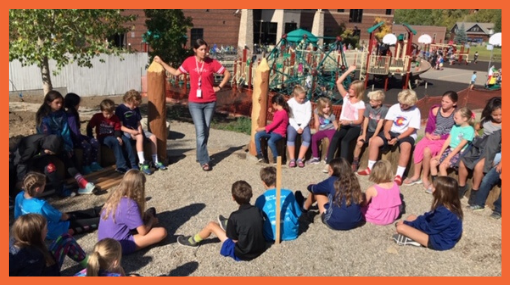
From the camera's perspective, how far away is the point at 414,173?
684 centimetres

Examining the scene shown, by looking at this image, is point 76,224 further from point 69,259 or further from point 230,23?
point 230,23

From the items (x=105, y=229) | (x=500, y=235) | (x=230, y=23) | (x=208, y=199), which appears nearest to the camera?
(x=105, y=229)

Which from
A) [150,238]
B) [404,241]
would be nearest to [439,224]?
[404,241]

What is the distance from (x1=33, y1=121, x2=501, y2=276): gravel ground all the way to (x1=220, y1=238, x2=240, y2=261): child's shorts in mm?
75

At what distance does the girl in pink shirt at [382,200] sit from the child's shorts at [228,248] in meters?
1.82

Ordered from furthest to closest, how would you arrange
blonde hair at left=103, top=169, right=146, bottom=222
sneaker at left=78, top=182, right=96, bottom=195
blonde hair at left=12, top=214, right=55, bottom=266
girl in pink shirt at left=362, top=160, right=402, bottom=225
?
sneaker at left=78, top=182, right=96, bottom=195 < girl in pink shirt at left=362, top=160, right=402, bottom=225 < blonde hair at left=103, top=169, right=146, bottom=222 < blonde hair at left=12, top=214, right=55, bottom=266

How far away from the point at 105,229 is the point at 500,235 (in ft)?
15.0

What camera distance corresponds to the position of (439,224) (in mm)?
4680

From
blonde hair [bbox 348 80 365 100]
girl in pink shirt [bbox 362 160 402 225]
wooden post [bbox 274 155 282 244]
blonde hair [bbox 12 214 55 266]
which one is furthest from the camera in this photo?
blonde hair [bbox 348 80 365 100]

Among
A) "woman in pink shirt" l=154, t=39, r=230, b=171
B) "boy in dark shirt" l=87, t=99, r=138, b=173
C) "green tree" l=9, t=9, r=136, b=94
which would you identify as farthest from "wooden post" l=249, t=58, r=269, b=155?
"green tree" l=9, t=9, r=136, b=94

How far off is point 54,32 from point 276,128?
632 cm

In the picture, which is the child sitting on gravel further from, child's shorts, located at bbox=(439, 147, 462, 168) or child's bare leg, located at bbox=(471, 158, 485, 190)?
child's shorts, located at bbox=(439, 147, 462, 168)

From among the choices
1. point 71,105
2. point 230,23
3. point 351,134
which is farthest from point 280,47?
point 230,23

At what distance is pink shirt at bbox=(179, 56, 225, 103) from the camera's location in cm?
680
